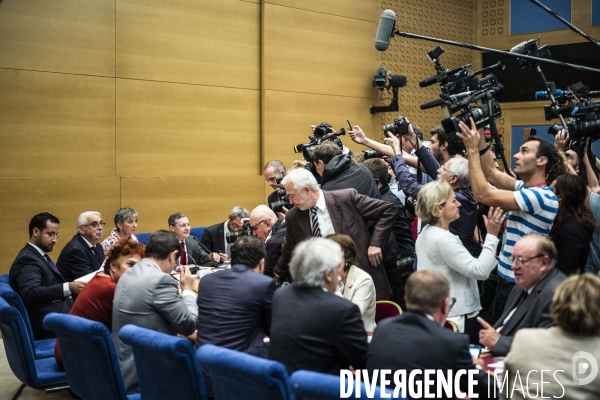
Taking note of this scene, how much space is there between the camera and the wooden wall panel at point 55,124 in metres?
6.48

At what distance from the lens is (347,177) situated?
486 cm

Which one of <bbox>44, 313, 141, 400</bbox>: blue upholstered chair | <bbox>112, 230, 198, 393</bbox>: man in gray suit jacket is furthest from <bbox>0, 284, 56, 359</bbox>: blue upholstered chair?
<bbox>112, 230, 198, 393</bbox>: man in gray suit jacket

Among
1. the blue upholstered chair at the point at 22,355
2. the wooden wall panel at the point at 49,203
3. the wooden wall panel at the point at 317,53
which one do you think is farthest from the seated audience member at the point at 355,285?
the wooden wall panel at the point at 317,53

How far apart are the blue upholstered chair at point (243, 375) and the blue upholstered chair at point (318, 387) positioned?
0.12m

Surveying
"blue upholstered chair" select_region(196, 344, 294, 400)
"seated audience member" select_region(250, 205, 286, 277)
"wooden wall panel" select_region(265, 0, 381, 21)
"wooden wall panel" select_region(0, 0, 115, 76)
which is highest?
"wooden wall panel" select_region(265, 0, 381, 21)

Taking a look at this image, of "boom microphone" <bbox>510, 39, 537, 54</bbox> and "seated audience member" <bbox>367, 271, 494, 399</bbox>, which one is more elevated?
"boom microphone" <bbox>510, 39, 537, 54</bbox>

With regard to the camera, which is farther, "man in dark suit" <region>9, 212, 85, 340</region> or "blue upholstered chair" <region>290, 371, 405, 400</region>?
"man in dark suit" <region>9, 212, 85, 340</region>

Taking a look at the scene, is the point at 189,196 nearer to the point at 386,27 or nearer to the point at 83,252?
the point at 83,252

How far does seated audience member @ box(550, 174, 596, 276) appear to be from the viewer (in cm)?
352

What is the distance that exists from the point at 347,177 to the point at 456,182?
771 millimetres

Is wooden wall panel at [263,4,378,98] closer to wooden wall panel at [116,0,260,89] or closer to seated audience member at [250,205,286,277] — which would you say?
wooden wall panel at [116,0,260,89]

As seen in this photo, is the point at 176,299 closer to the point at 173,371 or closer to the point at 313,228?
the point at 173,371

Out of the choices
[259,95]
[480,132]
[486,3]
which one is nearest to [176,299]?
[480,132]

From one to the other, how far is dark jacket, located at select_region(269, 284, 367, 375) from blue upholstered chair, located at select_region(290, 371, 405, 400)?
0.27 m
